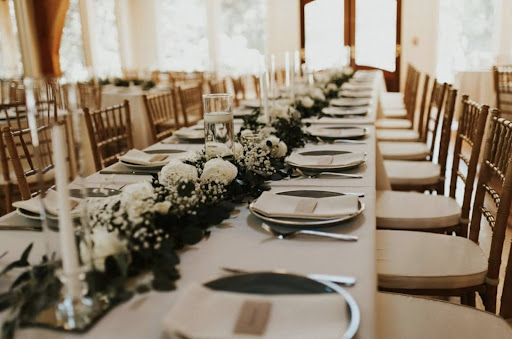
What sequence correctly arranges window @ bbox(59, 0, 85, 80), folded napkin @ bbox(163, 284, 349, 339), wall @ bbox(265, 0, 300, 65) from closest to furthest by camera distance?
1. folded napkin @ bbox(163, 284, 349, 339)
2. window @ bbox(59, 0, 85, 80)
3. wall @ bbox(265, 0, 300, 65)

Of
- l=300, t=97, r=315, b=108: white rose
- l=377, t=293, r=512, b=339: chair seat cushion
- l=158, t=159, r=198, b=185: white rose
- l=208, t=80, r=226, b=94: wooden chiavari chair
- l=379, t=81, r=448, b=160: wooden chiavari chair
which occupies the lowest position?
l=377, t=293, r=512, b=339: chair seat cushion

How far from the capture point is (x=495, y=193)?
1800mm

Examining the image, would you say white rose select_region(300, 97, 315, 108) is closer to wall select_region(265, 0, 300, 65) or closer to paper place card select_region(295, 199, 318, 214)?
paper place card select_region(295, 199, 318, 214)

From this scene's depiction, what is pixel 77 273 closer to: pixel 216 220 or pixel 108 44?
pixel 216 220

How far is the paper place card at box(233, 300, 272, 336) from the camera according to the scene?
0.74 meters

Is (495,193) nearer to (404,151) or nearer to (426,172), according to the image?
(426,172)

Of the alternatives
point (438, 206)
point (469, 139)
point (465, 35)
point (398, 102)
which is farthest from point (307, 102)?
point (465, 35)

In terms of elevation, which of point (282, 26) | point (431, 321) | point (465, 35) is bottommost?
point (431, 321)

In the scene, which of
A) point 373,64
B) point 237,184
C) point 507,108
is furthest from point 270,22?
point 237,184

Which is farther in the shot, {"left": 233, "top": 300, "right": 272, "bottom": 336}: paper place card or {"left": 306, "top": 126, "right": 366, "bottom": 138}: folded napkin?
{"left": 306, "top": 126, "right": 366, "bottom": 138}: folded napkin

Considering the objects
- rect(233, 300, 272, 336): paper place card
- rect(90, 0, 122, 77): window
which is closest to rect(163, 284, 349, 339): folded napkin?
rect(233, 300, 272, 336): paper place card

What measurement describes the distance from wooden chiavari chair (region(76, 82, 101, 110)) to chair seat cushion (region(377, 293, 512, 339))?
0.88 metres

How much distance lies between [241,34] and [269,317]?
33.9 feet

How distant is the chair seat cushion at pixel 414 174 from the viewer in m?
2.75
